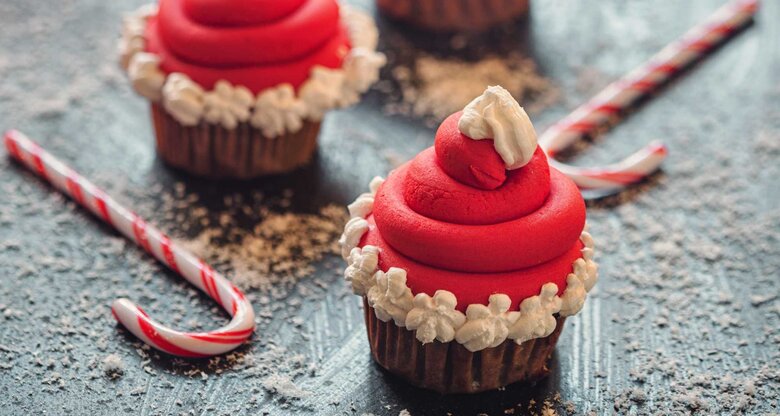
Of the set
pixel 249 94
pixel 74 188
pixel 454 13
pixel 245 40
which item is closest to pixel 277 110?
pixel 249 94

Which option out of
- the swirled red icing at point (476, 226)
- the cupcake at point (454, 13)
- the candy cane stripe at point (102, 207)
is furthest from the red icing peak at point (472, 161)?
the cupcake at point (454, 13)

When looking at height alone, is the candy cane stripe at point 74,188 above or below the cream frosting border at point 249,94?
below

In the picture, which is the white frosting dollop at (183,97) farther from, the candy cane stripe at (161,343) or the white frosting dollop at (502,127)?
the white frosting dollop at (502,127)

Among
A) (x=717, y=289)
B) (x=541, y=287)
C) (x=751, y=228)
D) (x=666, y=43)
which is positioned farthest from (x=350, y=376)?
(x=666, y=43)

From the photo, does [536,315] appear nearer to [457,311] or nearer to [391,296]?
[457,311]

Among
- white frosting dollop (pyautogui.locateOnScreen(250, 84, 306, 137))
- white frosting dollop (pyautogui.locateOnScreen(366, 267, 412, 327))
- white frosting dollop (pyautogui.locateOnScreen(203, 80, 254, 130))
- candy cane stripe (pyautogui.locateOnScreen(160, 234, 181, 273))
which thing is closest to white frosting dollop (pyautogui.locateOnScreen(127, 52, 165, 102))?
white frosting dollop (pyautogui.locateOnScreen(203, 80, 254, 130))

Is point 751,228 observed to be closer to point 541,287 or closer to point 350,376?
point 541,287
